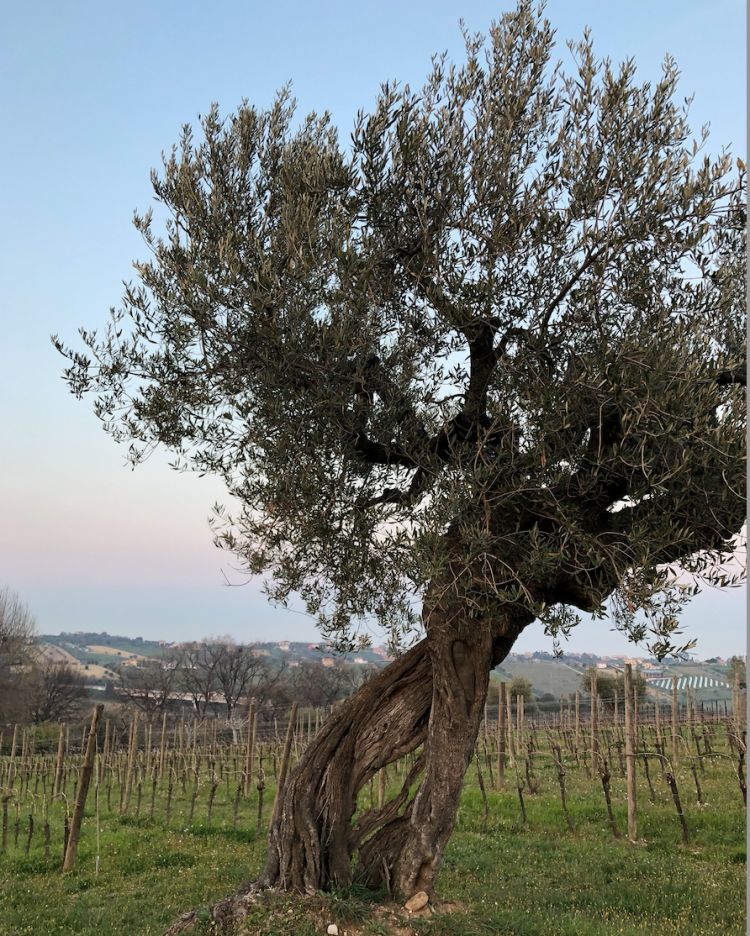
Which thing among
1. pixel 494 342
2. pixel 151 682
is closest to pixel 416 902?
pixel 494 342

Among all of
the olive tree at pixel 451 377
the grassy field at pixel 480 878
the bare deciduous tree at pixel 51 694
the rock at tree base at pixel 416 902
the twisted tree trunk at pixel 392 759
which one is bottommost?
the bare deciduous tree at pixel 51 694

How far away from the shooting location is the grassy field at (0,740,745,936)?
9.54 meters

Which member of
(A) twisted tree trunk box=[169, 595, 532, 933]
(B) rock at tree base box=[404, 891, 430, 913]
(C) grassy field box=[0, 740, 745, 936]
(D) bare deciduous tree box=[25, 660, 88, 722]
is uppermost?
(A) twisted tree trunk box=[169, 595, 532, 933]

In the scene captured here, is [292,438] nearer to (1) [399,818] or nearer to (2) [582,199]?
(2) [582,199]

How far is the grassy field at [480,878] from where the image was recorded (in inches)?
376

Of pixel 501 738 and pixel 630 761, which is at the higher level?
pixel 630 761

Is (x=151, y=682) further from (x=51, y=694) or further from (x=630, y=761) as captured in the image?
(x=630, y=761)

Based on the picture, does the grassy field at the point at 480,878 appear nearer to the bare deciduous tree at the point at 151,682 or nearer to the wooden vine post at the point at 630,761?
the wooden vine post at the point at 630,761

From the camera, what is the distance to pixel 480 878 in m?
12.7

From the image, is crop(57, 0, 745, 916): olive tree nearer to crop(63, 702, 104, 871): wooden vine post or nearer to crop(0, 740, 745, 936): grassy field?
crop(0, 740, 745, 936): grassy field

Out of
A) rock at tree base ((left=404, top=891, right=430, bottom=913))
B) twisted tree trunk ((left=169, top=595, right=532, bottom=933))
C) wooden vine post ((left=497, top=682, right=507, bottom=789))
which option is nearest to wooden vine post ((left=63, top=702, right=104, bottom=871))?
twisted tree trunk ((left=169, top=595, right=532, bottom=933))

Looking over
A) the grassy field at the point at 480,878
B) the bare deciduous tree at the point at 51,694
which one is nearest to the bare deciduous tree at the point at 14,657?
the bare deciduous tree at the point at 51,694

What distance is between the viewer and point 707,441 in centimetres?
764

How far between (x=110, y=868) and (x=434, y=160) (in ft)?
46.2
